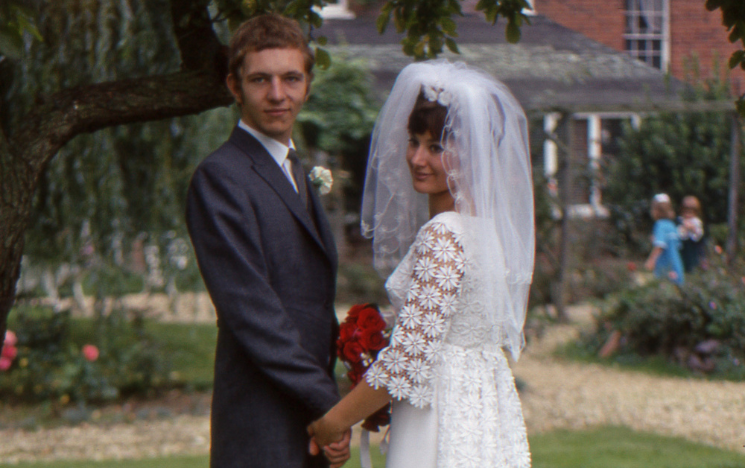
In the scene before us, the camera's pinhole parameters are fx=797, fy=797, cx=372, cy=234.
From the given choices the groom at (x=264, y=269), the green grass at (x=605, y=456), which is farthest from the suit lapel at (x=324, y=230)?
the green grass at (x=605, y=456)

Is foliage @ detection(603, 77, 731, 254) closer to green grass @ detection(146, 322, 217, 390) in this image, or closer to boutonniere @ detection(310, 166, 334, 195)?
green grass @ detection(146, 322, 217, 390)

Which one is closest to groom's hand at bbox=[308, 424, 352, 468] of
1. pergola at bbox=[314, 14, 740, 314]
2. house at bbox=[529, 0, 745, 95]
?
pergola at bbox=[314, 14, 740, 314]

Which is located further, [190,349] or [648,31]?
[648,31]

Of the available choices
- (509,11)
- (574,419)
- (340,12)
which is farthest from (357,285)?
(509,11)

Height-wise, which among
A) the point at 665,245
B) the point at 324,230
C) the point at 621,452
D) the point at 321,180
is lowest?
the point at 621,452

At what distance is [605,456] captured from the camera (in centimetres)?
497

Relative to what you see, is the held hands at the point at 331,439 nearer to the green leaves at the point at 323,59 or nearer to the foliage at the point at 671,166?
the green leaves at the point at 323,59

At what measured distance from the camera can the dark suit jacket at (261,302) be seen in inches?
79.7

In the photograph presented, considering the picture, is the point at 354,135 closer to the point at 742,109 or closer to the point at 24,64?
the point at 24,64

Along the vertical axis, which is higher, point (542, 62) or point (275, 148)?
point (542, 62)

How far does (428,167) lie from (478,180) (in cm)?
15

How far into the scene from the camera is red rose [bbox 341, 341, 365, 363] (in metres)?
2.21

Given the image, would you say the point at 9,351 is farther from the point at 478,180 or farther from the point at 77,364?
the point at 478,180

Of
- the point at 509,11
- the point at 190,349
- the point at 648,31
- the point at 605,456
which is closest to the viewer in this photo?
the point at 509,11
